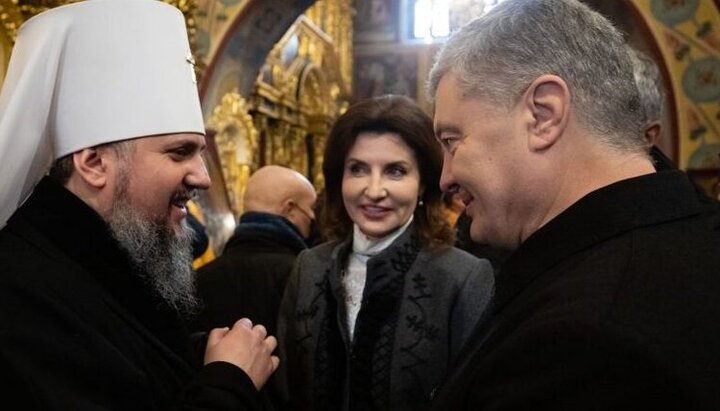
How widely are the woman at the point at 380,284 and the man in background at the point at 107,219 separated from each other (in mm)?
419

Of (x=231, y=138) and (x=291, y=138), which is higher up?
(x=231, y=138)

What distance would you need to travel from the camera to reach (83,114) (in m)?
2.09

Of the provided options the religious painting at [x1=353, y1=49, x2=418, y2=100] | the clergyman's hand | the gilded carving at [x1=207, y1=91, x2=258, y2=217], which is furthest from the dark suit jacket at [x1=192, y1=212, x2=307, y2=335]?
the religious painting at [x1=353, y1=49, x2=418, y2=100]

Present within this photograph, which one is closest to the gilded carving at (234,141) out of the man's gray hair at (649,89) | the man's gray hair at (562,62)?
the man's gray hair at (649,89)

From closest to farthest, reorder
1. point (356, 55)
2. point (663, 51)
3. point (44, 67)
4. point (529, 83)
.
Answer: point (529, 83) → point (44, 67) → point (663, 51) → point (356, 55)

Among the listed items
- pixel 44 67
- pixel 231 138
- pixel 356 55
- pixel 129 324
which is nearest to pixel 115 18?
pixel 44 67

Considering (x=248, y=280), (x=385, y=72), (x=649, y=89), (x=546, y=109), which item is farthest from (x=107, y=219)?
(x=385, y=72)

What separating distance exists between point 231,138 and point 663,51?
4.45 metres

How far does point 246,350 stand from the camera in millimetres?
2025

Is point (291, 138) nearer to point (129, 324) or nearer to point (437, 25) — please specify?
point (437, 25)

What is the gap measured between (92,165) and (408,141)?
40.1 inches

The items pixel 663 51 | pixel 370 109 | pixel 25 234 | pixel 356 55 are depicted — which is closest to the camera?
pixel 25 234

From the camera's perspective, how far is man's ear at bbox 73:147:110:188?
6.76 ft

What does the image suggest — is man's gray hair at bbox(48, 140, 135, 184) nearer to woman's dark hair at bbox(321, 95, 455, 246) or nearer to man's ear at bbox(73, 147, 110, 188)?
man's ear at bbox(73, 147, 110, 188)
